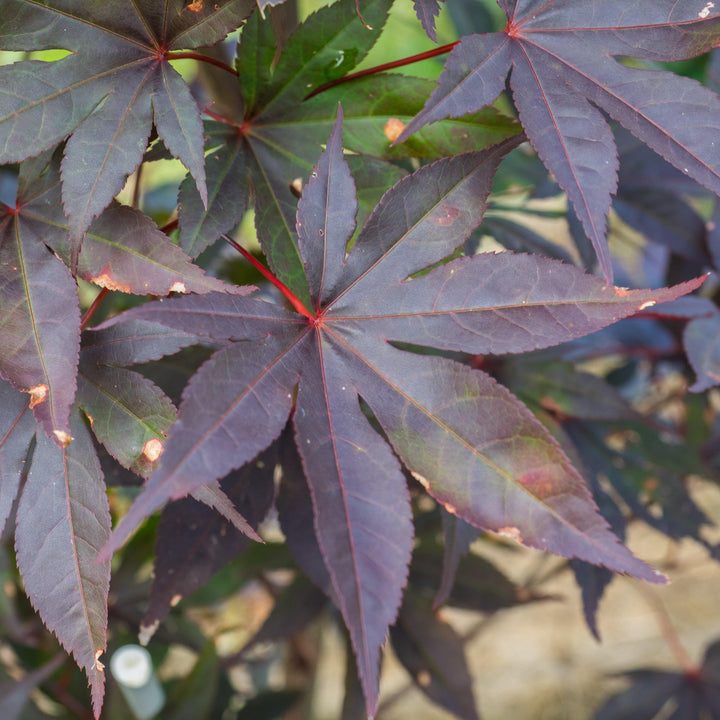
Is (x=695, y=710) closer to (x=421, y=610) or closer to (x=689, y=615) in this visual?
(x=421, y=610)

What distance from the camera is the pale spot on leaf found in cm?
47

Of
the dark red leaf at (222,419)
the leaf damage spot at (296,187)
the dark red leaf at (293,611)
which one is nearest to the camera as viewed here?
the dark red leaf at (222,419)

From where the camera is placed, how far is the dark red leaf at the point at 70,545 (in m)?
0.49

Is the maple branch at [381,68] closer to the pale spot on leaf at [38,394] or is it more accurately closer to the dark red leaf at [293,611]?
the pale spot on leaf at [38,394]

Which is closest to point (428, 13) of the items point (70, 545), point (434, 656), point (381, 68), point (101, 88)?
point (381, 68)

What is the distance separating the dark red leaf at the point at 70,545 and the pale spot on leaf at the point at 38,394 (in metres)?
0.06

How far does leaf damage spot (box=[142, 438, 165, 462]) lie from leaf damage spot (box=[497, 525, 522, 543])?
0.84 ft

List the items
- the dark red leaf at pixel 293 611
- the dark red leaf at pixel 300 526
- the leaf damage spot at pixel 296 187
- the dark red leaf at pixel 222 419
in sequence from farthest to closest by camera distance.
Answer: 1. the dark red leaf at pixel 293 611
2. the dark red leaf at pixel 300 526
3. the leaf damage spot at pixel 296 187
4. the dark red leaf at pixel 222 419

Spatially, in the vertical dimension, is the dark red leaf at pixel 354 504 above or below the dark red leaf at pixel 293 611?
above

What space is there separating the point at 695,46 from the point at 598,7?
3.2 inches

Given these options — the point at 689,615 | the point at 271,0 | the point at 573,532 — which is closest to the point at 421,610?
the point at 573,532

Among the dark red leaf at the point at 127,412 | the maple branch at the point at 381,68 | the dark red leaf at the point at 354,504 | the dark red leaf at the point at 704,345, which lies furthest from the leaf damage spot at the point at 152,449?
the dark red leaf at the point at 704,345

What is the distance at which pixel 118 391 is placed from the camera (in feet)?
1.74

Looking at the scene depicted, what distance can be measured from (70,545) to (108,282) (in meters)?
0.20
